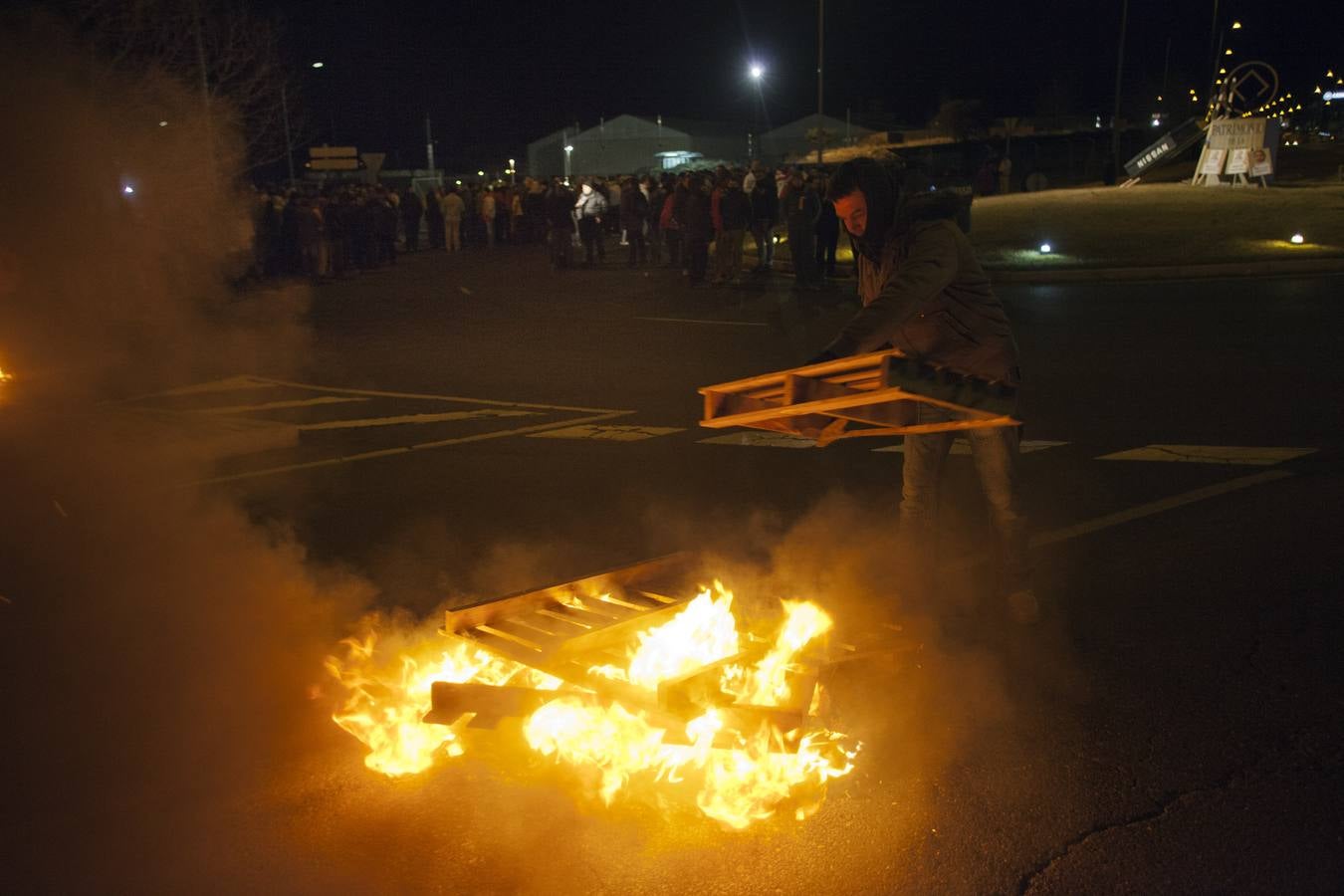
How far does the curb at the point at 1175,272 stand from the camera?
18391mm

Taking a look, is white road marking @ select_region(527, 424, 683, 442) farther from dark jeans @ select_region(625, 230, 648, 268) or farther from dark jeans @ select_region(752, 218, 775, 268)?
dark jeans @ select_region(625, 230, 648, 268)

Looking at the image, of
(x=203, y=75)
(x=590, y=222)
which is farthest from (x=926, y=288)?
(x=590, y=222)

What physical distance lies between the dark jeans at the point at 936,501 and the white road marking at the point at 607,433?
158 inches

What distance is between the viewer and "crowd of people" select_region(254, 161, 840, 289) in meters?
20.2

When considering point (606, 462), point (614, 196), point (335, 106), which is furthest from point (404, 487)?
point (335, 106)

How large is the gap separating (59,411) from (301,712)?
6.67m

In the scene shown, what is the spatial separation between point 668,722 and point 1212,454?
5.50 m

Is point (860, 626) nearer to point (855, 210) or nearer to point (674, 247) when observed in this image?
point (855, 210)

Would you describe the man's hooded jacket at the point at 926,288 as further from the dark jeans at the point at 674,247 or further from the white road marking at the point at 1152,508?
the dark jeans at the point at 674,247

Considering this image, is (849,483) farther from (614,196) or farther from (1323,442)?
(614,196)

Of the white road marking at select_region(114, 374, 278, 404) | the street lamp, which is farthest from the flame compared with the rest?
the street lamp

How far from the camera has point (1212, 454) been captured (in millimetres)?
7621

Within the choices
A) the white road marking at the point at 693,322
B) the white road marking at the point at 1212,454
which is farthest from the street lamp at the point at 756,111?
the white road marking at the point at 1212,454

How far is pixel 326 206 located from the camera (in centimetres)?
2316
